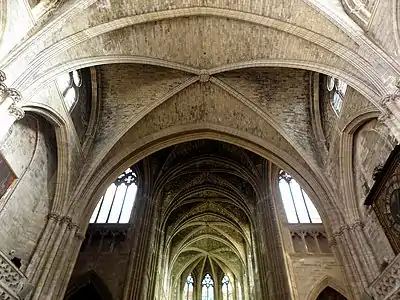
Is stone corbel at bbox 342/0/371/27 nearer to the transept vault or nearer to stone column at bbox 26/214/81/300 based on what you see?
the transept vault

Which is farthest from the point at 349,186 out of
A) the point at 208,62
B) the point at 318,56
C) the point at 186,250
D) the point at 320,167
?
the point at 186,250

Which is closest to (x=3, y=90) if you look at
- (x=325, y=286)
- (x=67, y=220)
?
(x=67, y=220)

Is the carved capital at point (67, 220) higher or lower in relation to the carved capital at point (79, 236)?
higher

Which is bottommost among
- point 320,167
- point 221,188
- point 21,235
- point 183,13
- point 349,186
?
point 21,235

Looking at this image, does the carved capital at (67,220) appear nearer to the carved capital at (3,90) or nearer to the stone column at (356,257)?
the carved capital at (3,90)

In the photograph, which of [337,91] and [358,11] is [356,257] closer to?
[337,91]

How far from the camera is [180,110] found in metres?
12.4

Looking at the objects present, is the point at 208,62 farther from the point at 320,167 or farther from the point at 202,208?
the point at 202,208

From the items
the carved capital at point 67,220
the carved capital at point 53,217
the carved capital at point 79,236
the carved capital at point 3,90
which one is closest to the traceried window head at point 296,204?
the carved capital at point 79,236

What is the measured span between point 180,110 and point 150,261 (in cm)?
798

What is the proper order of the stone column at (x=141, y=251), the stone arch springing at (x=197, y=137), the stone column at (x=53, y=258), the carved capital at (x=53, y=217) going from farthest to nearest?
1. the stone column at (x=141, y=251)
2. the stone arch springing at (x=197, y=137)
3. the carved capital at (x=53, y=217)
4. the stone column at (x=53, y=258)

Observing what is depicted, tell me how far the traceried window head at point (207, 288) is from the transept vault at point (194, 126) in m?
13.1

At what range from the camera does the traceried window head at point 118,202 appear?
52.3ft

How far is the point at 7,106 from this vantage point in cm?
592
